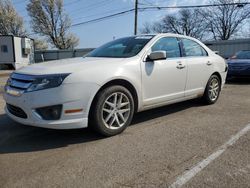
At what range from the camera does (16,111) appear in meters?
3.89

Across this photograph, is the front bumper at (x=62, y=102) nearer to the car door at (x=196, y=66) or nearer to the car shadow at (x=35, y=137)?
the car shadow at (x=35, y=137)

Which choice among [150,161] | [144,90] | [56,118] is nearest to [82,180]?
[150,161]

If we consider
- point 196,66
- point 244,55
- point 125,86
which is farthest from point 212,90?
point 244,55

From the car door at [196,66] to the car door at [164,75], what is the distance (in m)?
0.19

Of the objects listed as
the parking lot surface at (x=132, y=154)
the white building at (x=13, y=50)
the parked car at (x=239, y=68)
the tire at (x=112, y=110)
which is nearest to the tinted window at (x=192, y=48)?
the parking lot surface at (x=132, y=154)

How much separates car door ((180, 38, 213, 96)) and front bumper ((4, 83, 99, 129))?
228 centimetres

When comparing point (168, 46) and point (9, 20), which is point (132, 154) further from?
point (9, 20)

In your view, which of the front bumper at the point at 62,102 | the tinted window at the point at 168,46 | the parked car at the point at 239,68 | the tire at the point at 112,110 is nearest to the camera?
the front bumper at the point at 62,102

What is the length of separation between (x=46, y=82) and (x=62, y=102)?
32cm

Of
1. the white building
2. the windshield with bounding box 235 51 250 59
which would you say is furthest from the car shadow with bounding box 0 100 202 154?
the white building

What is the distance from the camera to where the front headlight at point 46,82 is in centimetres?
356

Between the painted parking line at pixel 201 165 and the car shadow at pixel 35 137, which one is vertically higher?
the painted parking line at pixel 201 165

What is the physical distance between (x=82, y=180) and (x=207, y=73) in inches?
155

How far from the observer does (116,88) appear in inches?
159
